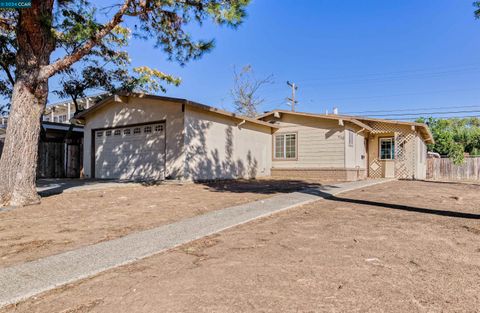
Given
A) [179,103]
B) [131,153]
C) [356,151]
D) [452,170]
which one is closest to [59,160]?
[131,153]

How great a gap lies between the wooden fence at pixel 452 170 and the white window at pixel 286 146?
12373 mm

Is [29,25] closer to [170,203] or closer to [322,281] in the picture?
[170,203]

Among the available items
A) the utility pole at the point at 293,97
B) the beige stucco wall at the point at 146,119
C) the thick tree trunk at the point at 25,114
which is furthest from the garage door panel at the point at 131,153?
the utility pole at the point at 293,97

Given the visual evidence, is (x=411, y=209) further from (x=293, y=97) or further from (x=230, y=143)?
(x=293, y=97)

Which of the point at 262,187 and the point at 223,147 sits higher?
the point at 223,147

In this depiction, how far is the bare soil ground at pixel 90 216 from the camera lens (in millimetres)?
4902

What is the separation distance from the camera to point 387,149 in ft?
65.0

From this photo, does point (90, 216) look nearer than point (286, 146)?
Yes

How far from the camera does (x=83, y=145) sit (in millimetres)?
18062

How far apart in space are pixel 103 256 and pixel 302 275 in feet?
8.13

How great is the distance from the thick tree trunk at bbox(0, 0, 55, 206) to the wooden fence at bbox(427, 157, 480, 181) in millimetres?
24506

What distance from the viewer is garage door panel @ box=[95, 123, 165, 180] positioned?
14.4m

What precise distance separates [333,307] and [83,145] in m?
17.9

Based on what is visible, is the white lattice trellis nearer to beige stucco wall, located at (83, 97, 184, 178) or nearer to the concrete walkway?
beige stucco wall, located at (83, 97, 184, 178)
